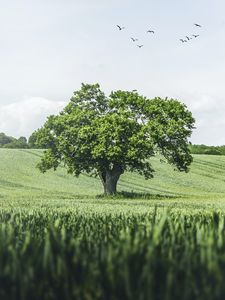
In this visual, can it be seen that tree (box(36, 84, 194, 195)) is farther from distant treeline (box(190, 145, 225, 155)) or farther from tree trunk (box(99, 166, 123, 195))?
distant treeline (box(190, 145, 225, 155))

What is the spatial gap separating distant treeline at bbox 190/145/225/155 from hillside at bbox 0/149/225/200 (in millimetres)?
42292

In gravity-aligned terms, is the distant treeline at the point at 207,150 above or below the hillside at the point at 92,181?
above

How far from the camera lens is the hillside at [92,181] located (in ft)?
223

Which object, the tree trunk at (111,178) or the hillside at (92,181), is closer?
the tree trunk at (111,178)

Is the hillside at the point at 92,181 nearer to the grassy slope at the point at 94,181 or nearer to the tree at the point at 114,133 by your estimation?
the grassy slope at the point at 94,181

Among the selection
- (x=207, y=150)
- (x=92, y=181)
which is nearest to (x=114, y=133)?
(x=92, y=181)

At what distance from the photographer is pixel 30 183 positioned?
70625mm

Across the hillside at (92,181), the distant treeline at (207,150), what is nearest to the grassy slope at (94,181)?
the hillside at (92,181)

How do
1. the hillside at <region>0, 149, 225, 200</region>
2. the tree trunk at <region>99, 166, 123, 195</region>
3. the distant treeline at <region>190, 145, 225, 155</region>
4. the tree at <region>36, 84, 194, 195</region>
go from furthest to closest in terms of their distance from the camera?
the distant treeline at <region>190, 145, 225, 155</region>
the hillside at <region>0, 149, 225, 200</region>
the tree trunk at <region>99, 166, 123, 195</region>
the tree at <region>36, 84, 194, 195</region>

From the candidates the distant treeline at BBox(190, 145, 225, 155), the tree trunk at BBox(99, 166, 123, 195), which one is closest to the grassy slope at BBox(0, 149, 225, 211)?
the tree trunk at BBox(99, 166, 123, 195)

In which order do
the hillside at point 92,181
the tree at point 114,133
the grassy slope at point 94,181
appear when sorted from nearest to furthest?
the tree at point 114,133 < the grassy slope at point 94,181 < the hillside at point 92,181

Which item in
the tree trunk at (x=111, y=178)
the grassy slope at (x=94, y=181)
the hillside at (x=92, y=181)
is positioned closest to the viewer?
the tree trunk at (x=111, y=178)

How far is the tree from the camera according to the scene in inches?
2143

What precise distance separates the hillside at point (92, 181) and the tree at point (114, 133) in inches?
247
